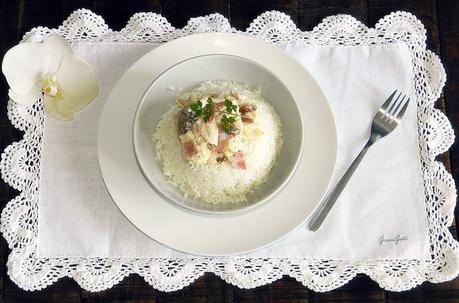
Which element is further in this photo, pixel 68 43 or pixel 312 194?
pixel 68 43

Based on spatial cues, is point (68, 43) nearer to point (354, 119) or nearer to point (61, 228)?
point (61, 228)

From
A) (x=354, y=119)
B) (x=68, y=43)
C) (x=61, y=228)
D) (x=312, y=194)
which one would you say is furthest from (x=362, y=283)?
(x=68, y=43)

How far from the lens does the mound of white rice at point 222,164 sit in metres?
1.34

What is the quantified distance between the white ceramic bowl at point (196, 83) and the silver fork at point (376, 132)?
18cm

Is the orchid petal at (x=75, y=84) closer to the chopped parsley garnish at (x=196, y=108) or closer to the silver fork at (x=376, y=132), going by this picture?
the chopped parsley garnish at (x=196, y=108)

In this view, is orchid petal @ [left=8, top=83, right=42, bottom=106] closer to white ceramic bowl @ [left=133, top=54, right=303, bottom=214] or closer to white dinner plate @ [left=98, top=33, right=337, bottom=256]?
white dinner plate @ [left=98, top=33, right=337, bottom=256]

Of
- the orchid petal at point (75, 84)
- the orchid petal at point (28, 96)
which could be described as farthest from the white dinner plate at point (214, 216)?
the orchid petal at point (28, 96)

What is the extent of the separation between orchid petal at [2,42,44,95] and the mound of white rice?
0.42 m

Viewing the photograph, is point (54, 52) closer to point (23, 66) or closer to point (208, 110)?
point (23, 66)

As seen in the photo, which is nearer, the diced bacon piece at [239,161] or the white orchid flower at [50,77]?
the diced bacon piece at [239,161]

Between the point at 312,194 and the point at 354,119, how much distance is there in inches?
11.7

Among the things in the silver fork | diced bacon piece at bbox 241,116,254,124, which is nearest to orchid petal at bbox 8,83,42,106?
diced bacon piece at bbox 241,116,254,124

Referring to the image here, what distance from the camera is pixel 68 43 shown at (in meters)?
1.56

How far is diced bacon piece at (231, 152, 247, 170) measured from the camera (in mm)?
1324
